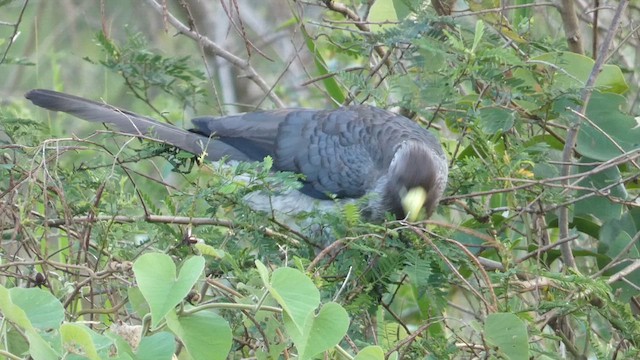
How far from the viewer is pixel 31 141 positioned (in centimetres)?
291

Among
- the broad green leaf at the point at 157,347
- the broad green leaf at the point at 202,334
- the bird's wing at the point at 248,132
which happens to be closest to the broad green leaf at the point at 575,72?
the bird's wing at the point at 248,132

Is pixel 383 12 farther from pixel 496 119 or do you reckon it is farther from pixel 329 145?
pixel 496 119

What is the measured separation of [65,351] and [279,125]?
2719 mm

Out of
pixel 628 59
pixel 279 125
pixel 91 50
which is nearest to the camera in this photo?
pixel 279 125

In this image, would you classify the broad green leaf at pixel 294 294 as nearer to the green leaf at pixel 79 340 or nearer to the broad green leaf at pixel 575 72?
the green leaf at pixel 79 340

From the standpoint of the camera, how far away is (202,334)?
1.71 metres

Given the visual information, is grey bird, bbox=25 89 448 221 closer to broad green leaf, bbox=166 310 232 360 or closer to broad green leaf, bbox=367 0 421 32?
broad green leaf, bbox=367 0 421 32

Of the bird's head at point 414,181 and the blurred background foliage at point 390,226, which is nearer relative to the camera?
the blurred background foliage at point 390,226

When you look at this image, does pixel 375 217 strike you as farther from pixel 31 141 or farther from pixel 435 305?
pixel 31 141

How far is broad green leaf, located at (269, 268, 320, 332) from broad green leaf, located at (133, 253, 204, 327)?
142mm

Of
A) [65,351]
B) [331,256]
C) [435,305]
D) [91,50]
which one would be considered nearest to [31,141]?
[331,256]

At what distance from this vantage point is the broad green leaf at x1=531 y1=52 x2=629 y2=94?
10.5 ft

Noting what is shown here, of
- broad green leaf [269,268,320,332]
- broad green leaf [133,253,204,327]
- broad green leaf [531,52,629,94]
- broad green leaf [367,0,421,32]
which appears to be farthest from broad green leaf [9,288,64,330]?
broad green leaf [367,0,421,32]

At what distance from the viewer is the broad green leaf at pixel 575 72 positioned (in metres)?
3.21
